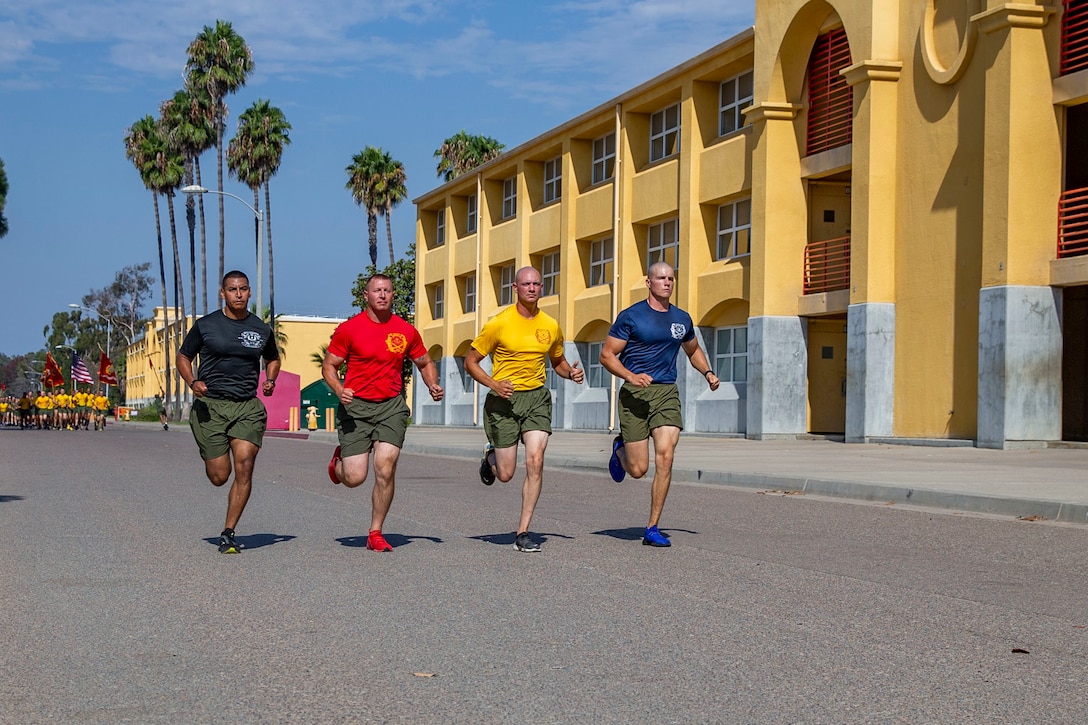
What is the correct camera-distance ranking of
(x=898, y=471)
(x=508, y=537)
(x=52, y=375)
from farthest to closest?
(x=52, y=375) < (x=898, y=471) < (x=508, y=537)

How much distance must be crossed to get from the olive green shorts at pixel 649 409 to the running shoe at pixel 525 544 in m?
1.10

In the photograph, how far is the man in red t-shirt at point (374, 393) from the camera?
31.6ft

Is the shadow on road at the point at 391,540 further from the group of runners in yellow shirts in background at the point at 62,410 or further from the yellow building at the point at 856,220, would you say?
the group of runners in yellow shirts in background at the point at 62,410

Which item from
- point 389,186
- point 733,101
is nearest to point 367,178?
point 389,186

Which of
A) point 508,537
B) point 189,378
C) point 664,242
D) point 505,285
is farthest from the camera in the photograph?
point 505,285

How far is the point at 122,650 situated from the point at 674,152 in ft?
110

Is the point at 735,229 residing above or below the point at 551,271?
above

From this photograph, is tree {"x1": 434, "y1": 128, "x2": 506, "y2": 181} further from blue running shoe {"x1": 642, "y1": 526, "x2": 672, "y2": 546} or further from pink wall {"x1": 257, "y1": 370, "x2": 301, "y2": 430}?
blue running shoe {"x1": 642, "y1": 526, "x2": 672, "y2": 546}

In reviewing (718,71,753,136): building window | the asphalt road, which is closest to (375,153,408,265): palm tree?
(718,71,753,136): building window

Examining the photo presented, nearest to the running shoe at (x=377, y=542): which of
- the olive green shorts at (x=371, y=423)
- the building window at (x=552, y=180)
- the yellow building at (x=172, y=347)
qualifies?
the olive green shorts at (x=371, y=423)

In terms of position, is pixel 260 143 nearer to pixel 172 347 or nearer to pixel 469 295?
pixel 469 295

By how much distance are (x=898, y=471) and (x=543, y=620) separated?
12006 millimetres

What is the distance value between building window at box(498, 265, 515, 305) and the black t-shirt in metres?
41.3

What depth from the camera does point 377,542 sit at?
9711 mm
